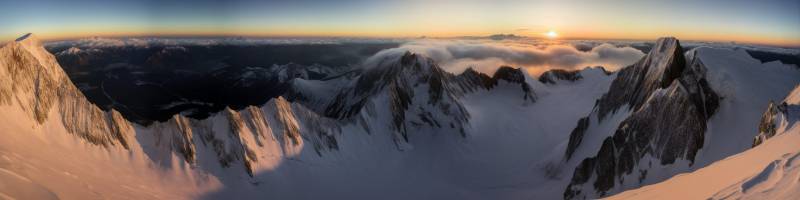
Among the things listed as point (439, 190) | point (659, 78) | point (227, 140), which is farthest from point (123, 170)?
point (659, 78)

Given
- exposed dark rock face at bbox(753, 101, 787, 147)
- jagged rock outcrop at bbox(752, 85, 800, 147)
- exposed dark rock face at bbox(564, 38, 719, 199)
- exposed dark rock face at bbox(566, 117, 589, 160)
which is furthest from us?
exposed dark rock face at bbox(566, 117, 589, 160)


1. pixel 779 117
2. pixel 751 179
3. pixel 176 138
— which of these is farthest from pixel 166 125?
pixel 779 117

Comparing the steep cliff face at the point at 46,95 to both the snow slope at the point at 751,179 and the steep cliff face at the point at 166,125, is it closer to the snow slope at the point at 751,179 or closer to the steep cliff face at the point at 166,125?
the steep cliff face at the point at 166,125

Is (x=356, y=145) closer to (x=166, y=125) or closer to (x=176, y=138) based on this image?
(x=176, y=138)

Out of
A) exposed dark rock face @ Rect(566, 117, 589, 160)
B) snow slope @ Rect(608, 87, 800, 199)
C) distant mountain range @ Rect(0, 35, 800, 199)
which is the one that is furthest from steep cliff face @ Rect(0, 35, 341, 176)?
snow slope @ Rect(608, 87, 800, 199)

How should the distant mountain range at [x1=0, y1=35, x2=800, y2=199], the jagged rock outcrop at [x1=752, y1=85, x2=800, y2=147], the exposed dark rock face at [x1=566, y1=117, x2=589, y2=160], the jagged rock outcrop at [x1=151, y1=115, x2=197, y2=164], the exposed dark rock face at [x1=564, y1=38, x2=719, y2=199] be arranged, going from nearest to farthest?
the jagged rock outcrop at [x1=752, y1=85, x2=800, y2=147]
the distant mountain range at [x1=0, y1=35, x2=800, y2=199]
the exposed dark rock face at [x1=564, y1=38, x2=719, y2=199]
the jagged rock outcrop at [x1=151, y1=115, x2=197, y2=164]
the exposed dark rock face at [x1=566, y1=117, x2=589, y2=160]

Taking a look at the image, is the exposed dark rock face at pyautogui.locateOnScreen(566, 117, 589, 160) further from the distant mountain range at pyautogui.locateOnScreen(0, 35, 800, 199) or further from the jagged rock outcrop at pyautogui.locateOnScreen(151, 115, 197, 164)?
the jagged rock outcrop at pyautogui.locateOnScreen(151, 115, 197, 164)

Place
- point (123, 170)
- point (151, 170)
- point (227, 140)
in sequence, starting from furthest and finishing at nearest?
point (227, 140)
point (151, 170)
point (123, 170)

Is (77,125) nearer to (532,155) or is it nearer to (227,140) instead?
(227,140)
